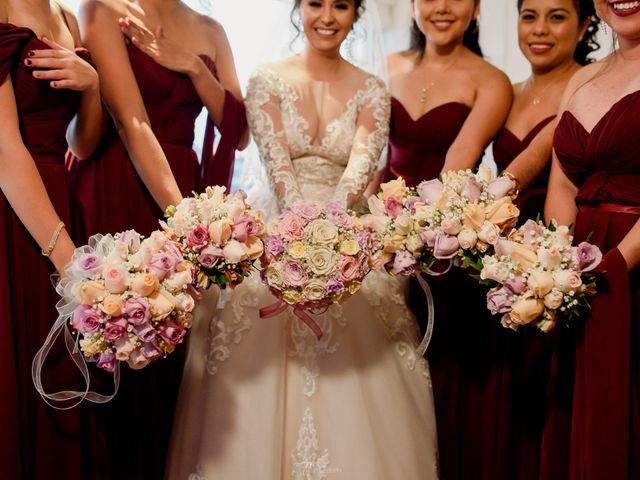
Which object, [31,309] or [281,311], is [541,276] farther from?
[31,309]

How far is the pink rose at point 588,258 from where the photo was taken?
2.48m

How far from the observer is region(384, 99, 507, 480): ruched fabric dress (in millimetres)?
3404

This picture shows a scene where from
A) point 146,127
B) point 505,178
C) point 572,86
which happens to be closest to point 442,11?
point 572,86

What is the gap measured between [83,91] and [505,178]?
1.45m

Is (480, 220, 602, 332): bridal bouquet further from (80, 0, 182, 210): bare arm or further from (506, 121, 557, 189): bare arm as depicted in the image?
(80, 0, 182, 210): bare arm

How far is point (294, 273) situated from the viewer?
264 cm

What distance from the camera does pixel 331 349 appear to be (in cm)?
310

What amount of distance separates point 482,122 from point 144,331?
6.02 ft

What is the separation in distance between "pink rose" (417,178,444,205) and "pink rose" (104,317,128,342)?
3.50 ft

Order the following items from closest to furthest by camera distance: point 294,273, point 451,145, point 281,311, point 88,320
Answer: point 88,320 < point 294,273 < point 281,311 < point 451,145

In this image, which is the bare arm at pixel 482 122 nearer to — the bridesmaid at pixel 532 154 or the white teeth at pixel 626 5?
the bridesmaid at pixel 532 154

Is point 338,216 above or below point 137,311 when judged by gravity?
above

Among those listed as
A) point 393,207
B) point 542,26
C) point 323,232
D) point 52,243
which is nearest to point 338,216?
point 323,232

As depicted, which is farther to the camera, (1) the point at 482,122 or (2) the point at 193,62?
(1) the point at 482,122
